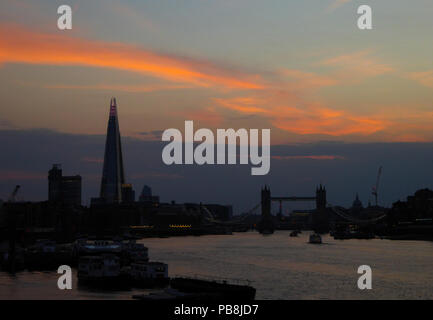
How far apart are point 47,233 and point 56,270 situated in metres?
94.3

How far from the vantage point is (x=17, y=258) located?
240 feet

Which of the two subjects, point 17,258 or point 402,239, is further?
point 402,239

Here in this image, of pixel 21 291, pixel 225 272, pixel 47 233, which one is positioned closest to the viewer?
pixel 21 291

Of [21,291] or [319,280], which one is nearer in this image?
[21,291]

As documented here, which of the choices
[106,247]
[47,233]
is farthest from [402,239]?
→ [106,247]
